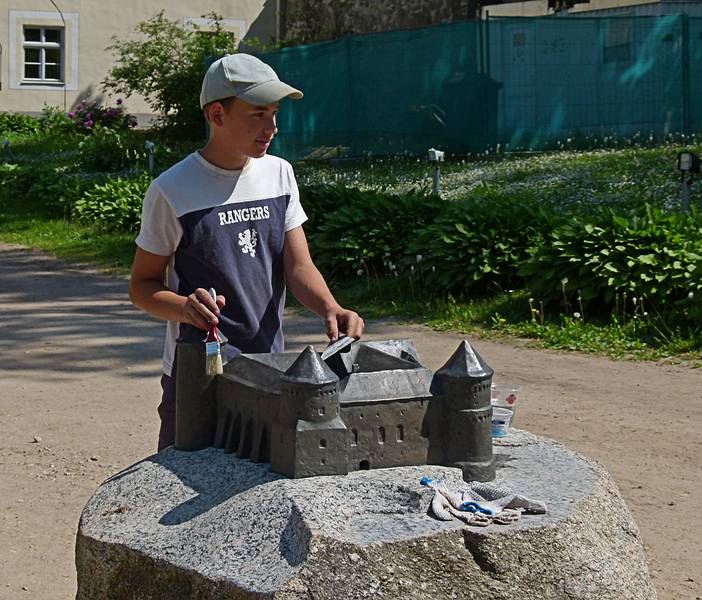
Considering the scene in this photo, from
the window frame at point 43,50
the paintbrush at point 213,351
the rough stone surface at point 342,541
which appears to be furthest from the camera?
the window frame at point 43,50

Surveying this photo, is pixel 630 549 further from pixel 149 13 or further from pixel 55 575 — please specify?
pixel 149 13

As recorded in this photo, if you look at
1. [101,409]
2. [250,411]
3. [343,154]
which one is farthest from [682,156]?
[343,154]

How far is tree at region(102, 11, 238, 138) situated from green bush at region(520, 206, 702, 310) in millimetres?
14507

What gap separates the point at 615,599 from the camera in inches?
123

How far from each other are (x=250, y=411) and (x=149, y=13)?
28052 mm

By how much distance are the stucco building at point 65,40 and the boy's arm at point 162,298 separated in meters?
27.1

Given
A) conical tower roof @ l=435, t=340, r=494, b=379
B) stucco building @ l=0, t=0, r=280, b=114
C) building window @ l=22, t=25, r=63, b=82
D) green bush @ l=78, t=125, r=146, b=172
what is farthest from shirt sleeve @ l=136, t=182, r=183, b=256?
building window @ l=22, t=25, r=63, b=82

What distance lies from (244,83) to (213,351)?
768 mm

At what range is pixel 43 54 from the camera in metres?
29.9

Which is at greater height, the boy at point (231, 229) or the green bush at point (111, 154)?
the green bush at point (111, 154)

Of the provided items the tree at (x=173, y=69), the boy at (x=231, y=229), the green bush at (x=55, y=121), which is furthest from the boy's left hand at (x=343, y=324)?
the green bush at (x=55, y=121)

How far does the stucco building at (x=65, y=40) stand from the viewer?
2962 cm

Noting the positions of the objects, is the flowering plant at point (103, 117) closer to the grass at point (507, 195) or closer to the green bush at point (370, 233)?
the grass at point (507, 195)

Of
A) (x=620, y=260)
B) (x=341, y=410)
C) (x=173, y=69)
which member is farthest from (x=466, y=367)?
(x=173, y=69)
